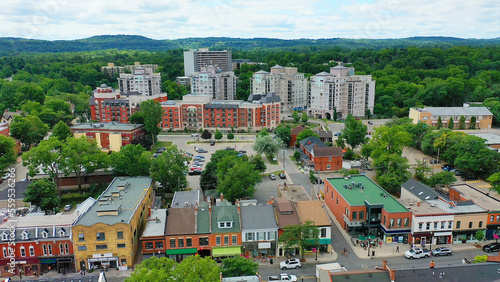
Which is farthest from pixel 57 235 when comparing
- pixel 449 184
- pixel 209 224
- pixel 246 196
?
pixel 449 184

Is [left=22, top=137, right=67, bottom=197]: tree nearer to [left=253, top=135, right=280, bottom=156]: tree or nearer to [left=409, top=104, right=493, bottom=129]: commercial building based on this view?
[left=253, top=135, right=280, bottom=156]: tree

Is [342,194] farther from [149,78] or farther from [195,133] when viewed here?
[149,78]

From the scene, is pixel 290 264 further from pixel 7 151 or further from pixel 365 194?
pixel 7 151

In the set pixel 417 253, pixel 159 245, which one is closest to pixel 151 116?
pixel 159 245

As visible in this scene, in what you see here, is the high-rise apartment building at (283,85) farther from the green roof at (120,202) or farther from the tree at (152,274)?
the tree at (152,274)

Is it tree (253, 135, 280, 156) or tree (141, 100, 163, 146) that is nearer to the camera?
tree (253, 135, 280, 156)

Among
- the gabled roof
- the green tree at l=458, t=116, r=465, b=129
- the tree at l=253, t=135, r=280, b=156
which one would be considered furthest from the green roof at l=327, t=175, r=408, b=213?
the green tree at l=458, t=116, r=465, b=129
